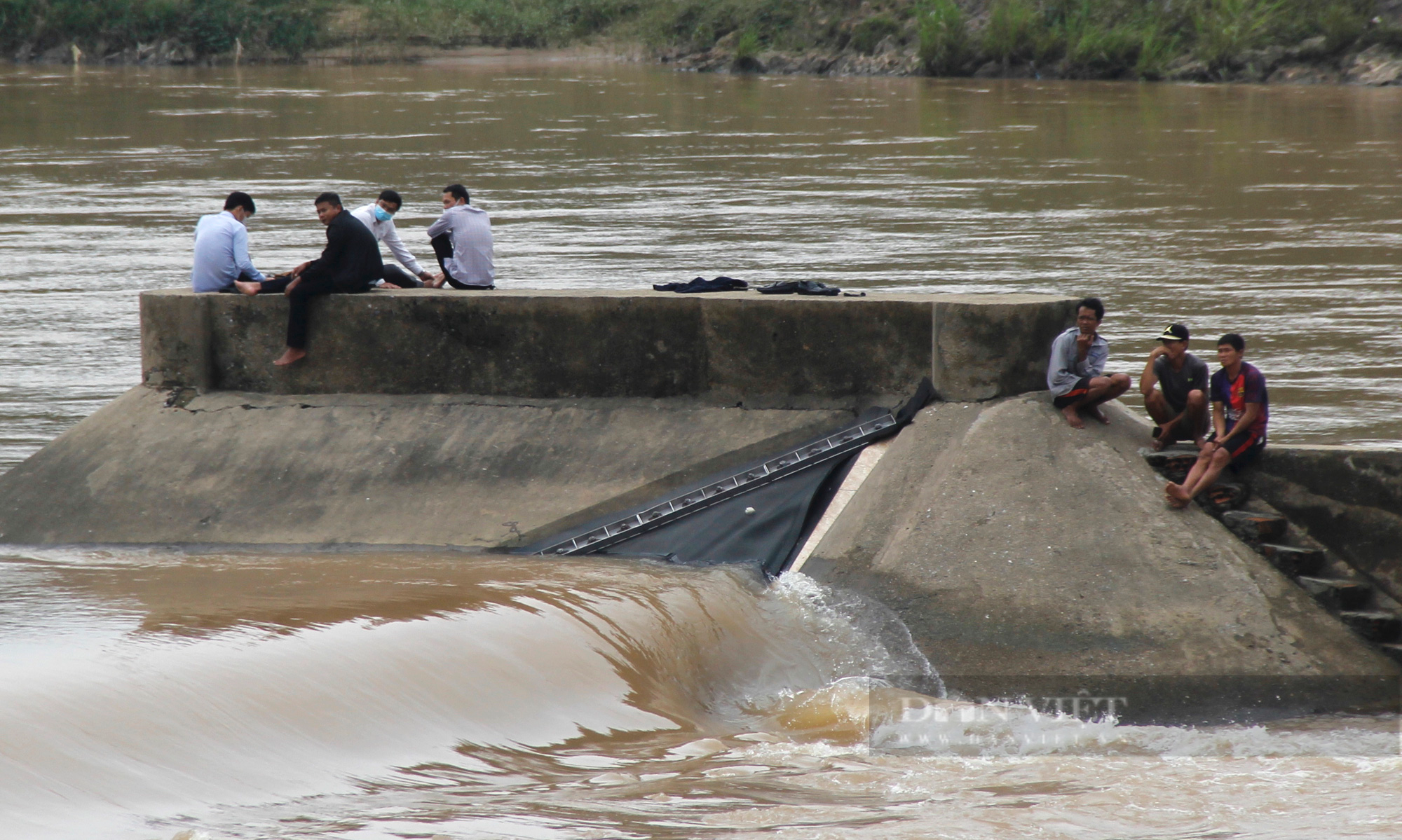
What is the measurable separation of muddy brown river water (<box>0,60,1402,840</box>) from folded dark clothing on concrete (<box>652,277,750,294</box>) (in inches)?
90.1

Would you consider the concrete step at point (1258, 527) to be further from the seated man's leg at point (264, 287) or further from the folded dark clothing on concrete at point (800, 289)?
the seated man's leg at point (264, 287)

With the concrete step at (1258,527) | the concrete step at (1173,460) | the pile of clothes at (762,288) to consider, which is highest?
the pile of clothes at (762,288)

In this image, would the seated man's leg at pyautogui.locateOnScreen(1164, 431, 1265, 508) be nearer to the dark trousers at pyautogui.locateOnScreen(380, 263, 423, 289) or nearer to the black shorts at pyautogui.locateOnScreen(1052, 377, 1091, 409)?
the black shorts at pyautogui.locateOnScreen(1052, 377, 1091, 409)

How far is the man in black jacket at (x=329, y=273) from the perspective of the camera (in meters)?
9.95

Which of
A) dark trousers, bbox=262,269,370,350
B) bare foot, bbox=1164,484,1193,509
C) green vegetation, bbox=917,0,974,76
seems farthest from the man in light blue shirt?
green vegetation, bbox=917,0,974,76

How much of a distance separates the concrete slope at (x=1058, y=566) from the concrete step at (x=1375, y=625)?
0.22 feet

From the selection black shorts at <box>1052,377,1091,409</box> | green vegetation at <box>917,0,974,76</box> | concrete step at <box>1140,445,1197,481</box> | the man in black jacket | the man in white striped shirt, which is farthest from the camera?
green vegetation at <box>917,0,974,76</box>

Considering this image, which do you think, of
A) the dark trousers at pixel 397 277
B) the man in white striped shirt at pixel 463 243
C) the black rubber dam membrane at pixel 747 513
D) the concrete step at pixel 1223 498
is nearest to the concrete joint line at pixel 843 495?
the black rubber dam membrane at pixel 747 513

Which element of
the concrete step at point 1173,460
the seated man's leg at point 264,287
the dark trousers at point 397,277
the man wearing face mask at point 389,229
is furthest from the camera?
the man wearing face mask at point 389,229

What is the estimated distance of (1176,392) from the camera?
8.52 metres

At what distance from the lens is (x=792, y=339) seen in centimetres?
942

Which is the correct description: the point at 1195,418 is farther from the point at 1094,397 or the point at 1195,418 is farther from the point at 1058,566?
the point at 1058,566

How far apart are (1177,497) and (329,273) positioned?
225 inches

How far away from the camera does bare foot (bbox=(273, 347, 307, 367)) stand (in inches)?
395
